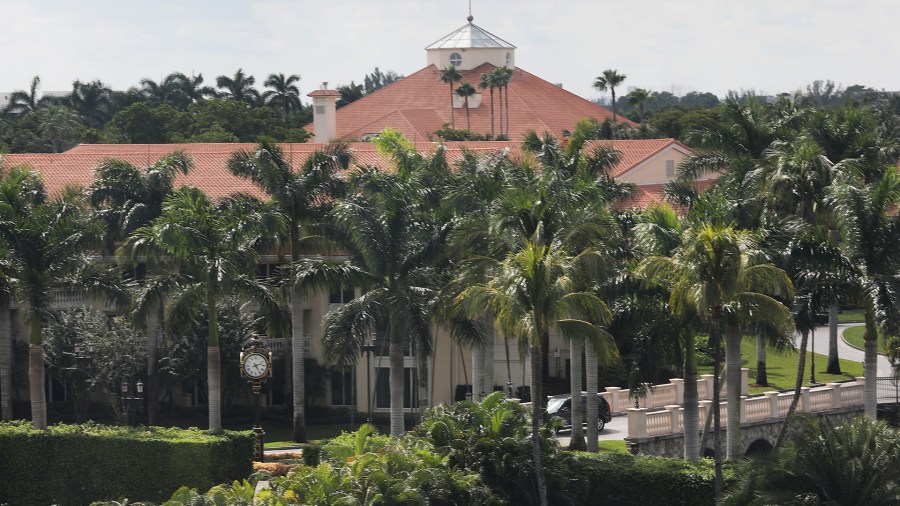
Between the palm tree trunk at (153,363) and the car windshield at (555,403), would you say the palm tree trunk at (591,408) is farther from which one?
the palm tree trunk at (153,363)

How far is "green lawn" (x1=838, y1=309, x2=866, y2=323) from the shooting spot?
234 feet

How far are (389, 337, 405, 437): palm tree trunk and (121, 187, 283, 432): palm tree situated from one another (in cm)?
444

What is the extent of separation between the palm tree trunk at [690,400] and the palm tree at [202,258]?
12.1 meters

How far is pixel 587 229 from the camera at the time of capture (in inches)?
1355

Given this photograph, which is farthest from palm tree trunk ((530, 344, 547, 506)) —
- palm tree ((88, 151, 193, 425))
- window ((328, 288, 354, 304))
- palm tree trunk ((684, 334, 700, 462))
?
window ((328, 288, 354, 304))

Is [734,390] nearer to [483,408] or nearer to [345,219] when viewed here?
[483,408]

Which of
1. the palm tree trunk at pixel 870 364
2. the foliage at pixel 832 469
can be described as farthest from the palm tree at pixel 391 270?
the palm tree trunk at pixel 870 364

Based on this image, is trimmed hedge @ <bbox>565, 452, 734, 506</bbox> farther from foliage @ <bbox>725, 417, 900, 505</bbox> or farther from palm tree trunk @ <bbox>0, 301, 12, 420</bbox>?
palm tree trunk @ <bbox>0, 301, 12, 420</bbox>

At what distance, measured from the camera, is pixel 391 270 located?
Answer: 1507 inches

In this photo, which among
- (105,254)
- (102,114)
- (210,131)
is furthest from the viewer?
(102,114)

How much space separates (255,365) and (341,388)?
10935 mm

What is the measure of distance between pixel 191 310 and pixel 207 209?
2.79 metres

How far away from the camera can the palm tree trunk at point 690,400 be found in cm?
3384

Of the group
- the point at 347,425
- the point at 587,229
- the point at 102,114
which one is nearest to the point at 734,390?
the point at 587,229
